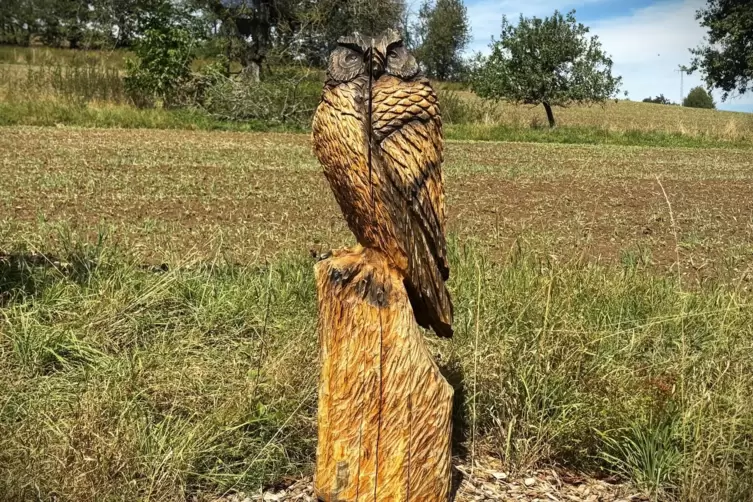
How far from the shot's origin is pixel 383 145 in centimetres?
223

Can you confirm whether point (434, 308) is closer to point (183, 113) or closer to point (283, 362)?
point (283, 362)

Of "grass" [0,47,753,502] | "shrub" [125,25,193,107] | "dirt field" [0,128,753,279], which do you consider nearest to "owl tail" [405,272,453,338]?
"grass" [0,47,753,502]

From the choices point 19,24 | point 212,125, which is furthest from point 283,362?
point 19,24

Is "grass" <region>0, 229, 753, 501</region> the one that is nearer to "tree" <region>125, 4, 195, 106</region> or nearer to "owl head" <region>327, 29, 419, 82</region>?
"owl head" <region>327, 29, 419, 82</region>

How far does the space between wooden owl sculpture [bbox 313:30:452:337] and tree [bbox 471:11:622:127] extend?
75.4 ft

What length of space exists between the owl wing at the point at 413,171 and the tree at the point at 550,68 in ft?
75.3

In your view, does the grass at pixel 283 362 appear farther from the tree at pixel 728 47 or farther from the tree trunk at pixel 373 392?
the tree at pixel 728 47

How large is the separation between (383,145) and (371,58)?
0.92 feet

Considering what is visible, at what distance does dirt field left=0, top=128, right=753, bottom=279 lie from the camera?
6.11 metres

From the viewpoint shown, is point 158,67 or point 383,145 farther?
point 158,67

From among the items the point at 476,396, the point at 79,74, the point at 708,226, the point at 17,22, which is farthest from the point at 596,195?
the point at 17,22

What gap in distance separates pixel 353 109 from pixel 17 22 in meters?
46.2

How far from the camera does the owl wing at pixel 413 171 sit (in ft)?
7.34

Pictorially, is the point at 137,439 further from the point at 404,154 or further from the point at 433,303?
the point at 404,154
